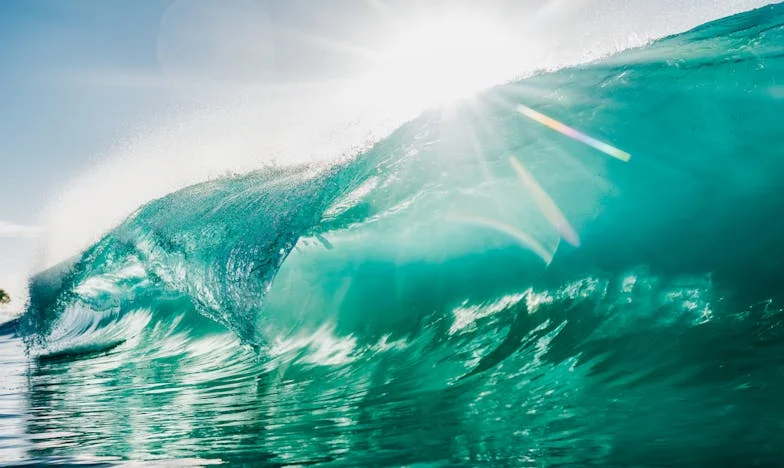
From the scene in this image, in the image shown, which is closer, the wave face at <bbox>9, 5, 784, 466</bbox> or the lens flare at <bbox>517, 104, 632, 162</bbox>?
the wave face at <bbox>9, 5, 784, 466</bbox>

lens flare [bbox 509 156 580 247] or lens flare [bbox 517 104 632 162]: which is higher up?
lens flare [bbox 517 104 632 162]

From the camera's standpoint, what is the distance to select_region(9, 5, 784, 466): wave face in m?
2.79

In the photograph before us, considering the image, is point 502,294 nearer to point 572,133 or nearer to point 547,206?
point 547,206

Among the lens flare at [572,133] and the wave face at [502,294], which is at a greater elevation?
the lens flare at [572,133]

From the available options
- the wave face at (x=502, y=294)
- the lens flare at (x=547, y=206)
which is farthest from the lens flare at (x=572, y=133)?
the lens flare at (x=547, y=206)

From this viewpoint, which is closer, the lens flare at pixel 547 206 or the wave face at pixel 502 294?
the wave face at pixel 502 294

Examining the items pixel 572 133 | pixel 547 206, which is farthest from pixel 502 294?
pixel 572 133

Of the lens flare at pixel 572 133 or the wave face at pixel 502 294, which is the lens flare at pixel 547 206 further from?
the lens flare at pixel 572 133

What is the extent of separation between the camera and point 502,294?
559 cm

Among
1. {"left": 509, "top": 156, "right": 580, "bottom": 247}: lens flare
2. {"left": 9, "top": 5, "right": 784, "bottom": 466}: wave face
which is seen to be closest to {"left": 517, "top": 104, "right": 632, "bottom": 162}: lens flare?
{"left": 9, "top": 5, "right": 784, "bottom": 466}: wave face

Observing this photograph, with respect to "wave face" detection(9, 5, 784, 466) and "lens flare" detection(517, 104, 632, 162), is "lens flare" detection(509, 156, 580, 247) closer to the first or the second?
"wave face" detection(9, 5, 784, 466)

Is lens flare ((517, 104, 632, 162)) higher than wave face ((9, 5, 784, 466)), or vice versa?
lens flare ((517, 104, 632, 162))

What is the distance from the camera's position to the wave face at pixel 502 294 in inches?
110

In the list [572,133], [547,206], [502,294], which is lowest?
[502,294]
